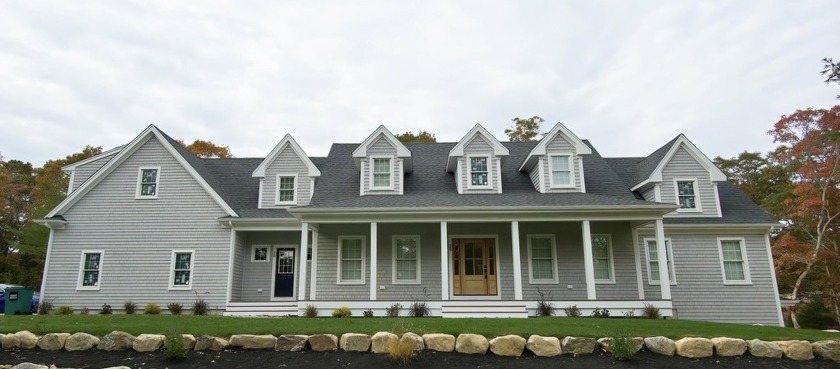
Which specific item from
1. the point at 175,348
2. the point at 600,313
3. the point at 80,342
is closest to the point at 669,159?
the point at 600,313

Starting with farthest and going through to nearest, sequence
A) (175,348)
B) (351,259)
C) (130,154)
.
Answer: (130,154)
(351,259)
(175,348)

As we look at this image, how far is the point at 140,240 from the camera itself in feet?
53.6

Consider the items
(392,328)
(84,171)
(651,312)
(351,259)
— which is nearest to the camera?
(392,328)

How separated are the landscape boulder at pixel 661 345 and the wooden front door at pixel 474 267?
25.2 ft

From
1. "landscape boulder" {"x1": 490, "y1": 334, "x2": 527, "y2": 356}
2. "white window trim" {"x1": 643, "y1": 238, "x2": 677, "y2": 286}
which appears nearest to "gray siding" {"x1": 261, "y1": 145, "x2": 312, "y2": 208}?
"landscape boulder" {"x1": 490, "y1": 334, "x2": 527, "y2": 356}

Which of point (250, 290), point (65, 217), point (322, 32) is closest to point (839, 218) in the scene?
point (322, 32)

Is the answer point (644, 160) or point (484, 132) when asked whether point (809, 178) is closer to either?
point (644, 160)

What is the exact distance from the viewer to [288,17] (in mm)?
14508

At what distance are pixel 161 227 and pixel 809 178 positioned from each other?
27.4 meters

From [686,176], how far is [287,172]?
1488 cm

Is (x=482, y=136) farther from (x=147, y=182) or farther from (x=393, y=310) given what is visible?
(x=147, y=182)

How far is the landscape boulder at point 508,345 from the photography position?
8.04 meters

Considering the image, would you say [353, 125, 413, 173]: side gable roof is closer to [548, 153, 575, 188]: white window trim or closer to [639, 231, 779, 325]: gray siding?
[548, 153, 575, 188]: white window trim

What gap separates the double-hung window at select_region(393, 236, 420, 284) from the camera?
16.0 meters
